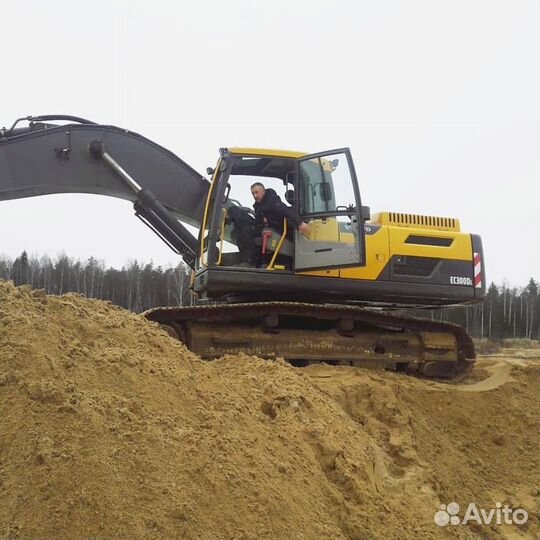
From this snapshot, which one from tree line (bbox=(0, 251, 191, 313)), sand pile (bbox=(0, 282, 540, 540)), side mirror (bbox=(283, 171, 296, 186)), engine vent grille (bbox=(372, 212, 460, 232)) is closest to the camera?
sand pile (bbox=(0, 282, 540, 540))

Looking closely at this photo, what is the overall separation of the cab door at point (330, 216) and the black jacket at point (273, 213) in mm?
120

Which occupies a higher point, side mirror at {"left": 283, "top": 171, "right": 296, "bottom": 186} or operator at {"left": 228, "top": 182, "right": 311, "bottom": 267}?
side mirror at {"left": 283, "top": 171, "right": 296, "bottom": 186}

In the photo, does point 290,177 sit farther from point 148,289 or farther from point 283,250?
point 148,289

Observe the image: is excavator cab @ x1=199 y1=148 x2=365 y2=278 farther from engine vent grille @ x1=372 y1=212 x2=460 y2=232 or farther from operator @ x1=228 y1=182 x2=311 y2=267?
engine vent grille @ x1=372 y1=212 x2=460 y2=232

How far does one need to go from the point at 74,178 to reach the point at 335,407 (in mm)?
4029

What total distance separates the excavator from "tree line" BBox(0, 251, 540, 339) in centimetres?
2824

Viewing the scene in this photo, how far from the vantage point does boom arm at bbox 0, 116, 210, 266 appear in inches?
265

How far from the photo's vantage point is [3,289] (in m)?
4.15

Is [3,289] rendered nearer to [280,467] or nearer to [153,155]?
[280,467]

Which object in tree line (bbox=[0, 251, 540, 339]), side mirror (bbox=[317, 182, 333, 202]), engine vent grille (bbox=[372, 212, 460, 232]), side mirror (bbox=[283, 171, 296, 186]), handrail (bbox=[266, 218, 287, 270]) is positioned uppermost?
side mirror (bbox=[283, 171, 296, 186])

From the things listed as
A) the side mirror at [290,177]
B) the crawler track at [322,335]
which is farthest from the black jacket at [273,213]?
the crawler track at [322,335]

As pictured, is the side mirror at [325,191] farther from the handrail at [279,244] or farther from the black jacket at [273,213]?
the handrail at [279,244]

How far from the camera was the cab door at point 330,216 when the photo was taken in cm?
676

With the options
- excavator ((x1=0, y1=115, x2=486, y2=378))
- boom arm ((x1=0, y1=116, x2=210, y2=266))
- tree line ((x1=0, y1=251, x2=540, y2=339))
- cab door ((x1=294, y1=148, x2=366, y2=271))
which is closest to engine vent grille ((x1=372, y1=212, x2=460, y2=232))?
excavator ((x1=0, y1=115, x2=486, y2=378))
